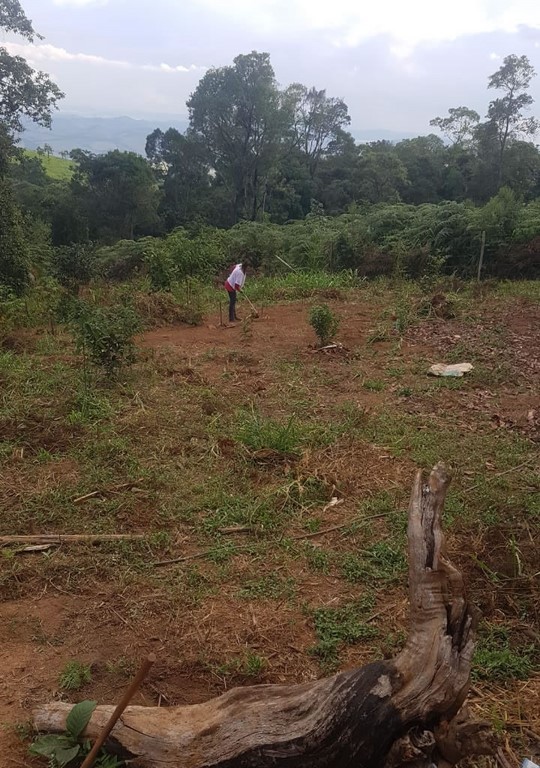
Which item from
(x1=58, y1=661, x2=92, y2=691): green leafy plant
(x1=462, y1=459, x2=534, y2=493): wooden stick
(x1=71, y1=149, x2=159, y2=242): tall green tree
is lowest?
(x1=58, y1=661, x2=92, y2=691): green leafy plant

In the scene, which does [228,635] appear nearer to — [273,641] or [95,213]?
[273,641]

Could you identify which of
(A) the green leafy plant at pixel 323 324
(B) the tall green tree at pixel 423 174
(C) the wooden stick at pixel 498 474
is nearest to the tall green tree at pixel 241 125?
(B) the tall green tree at pixel 423 174

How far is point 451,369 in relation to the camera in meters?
6.55

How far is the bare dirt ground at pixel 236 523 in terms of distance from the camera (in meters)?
2.67

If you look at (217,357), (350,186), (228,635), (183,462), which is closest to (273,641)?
(228,635)

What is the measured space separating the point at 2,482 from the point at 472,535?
306cm

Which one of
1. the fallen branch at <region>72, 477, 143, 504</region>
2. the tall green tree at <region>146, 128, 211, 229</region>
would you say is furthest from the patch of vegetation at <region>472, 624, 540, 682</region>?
the tall green tree at <region>146, 128, 211, 229</region>

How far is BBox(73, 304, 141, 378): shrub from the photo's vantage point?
5883mm

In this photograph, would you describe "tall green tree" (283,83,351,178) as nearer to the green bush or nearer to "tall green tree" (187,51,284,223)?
"tall green tree" (187,51,284,223)

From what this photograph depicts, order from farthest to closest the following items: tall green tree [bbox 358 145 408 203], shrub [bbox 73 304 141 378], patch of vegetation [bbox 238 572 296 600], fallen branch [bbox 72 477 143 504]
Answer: tall green tree [bbox 358 145 408 203], shrub [bbox 73 304 141 378], fallen branch [bbox 72 477 143 504], patch of vegetation [bbox 238 572 296 600]

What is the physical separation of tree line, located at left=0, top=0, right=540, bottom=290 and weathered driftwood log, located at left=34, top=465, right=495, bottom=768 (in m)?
16.9

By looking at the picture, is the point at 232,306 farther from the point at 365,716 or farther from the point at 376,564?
the point at 365,716

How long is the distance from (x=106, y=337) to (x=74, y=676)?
3843 mm

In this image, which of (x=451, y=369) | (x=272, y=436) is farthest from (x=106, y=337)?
(x=451, y=369)
